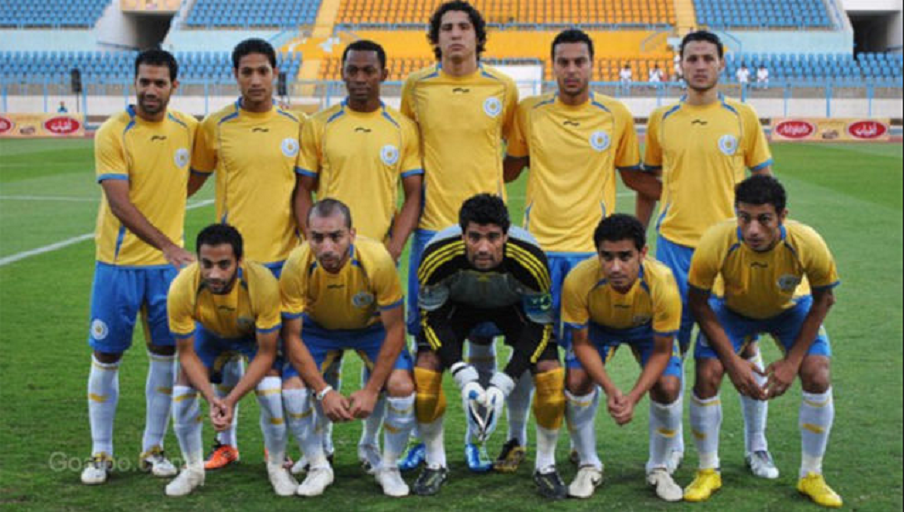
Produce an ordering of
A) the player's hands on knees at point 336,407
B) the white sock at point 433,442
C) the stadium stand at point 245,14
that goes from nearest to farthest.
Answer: the player's hands on knees at point 336,407, the white sock at point 433,442, the stadium stand at point 245,14

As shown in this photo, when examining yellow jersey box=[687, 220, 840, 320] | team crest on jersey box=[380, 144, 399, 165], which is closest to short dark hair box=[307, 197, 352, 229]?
team crest on jersey box=[380, 144, 399, 165]

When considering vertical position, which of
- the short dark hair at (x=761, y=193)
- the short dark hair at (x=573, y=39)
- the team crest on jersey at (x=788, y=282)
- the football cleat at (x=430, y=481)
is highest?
the short dark hair at (x=573, y=39)

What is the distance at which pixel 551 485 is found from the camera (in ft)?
13.8

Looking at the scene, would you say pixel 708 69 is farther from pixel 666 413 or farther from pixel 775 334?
pixel 666 413

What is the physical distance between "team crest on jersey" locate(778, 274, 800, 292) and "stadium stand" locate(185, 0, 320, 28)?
29933 mm

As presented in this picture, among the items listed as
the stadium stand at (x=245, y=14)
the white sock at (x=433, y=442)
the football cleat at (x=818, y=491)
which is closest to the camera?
the football cleat at (x=818, y=491)

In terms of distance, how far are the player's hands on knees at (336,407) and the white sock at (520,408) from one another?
0.82m

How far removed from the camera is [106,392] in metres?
4.54

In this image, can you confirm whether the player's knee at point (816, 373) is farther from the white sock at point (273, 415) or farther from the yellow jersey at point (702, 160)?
the white sock at point (273, 415)

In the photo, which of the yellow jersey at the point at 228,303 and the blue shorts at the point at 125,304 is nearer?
the yellow jersey at the point at 228,303

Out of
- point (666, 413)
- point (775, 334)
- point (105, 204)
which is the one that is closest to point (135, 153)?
point (105, 204)

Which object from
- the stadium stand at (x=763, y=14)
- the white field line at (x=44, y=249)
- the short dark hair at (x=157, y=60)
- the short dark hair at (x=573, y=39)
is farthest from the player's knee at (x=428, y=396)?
the stadium stand at (x=763, y=14)

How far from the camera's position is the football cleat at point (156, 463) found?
4.43m

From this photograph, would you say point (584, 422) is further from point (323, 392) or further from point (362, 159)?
point (362, 159)
